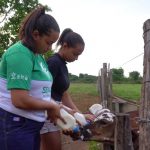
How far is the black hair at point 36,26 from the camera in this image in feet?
8.75

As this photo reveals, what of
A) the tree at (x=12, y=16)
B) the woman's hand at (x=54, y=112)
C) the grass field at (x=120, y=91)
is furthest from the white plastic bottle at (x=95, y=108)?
the grass field at (x=120, y=91)

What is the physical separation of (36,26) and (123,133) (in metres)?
1.69

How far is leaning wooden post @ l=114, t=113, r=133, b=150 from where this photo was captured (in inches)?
158

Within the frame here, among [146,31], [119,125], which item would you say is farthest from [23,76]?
[119,125]

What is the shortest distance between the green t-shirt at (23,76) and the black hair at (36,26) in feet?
0.16

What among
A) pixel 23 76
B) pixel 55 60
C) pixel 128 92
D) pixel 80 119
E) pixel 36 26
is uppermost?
pixel 36 26

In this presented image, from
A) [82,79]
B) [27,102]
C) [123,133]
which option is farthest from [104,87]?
[82,79]

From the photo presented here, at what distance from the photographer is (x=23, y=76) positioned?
2533mm

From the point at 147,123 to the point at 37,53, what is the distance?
129 centimetres

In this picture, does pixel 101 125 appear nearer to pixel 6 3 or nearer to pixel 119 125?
pixel 119 125

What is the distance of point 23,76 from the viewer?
2.53 meters

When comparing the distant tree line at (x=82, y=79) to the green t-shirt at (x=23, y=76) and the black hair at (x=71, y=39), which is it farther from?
the green t-shirt at (x=23, y=76)

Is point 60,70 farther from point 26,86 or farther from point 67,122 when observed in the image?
point 26,86

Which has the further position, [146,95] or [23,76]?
[146,95]
